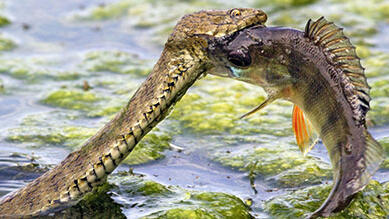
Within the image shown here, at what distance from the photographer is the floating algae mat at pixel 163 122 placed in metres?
4.41

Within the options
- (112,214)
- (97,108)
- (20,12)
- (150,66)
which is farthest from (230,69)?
(20,12)

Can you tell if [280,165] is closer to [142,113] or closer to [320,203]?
[320,203]

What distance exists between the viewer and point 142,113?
3955mm

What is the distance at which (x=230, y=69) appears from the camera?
3871mm

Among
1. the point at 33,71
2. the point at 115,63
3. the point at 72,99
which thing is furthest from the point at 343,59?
the point at 33,71

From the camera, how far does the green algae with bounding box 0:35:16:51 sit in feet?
26.4

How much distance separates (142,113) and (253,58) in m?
0.75

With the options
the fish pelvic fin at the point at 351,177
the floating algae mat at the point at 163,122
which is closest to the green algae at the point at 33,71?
the floating algae mat at the point at 163,122

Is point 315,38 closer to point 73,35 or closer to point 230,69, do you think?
point 230,69

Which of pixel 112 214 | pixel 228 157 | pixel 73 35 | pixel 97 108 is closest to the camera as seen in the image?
pixel 112 214

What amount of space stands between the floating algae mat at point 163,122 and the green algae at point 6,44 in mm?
21

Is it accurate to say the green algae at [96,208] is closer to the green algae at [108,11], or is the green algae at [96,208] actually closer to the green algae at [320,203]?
the green algae at [320,203]

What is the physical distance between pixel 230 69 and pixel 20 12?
6343 millimetres

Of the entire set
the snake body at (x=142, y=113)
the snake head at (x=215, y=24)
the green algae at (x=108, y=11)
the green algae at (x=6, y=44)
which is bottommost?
the snake body at (x=142, y=113)
